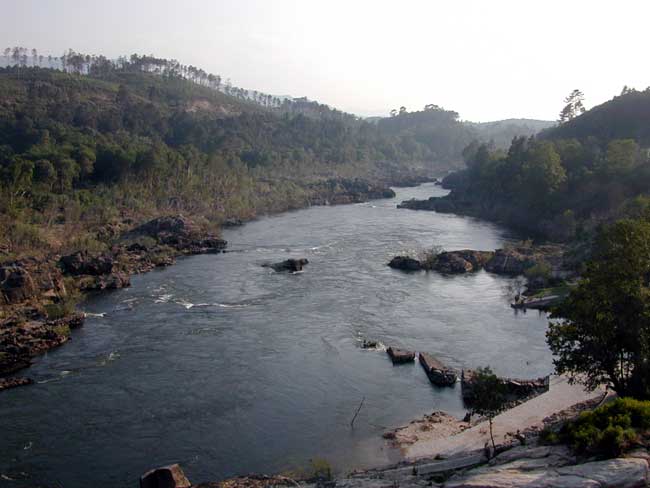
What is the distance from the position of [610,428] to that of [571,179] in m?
63.0

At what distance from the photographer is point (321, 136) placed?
151625 mm

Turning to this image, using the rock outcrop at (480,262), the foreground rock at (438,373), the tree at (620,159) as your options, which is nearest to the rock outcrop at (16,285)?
the foreground rock at (438,373)

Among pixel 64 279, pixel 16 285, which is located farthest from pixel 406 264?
pixel 16 285

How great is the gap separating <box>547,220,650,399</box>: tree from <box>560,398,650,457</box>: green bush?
11.3 ft

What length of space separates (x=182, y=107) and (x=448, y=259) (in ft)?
331

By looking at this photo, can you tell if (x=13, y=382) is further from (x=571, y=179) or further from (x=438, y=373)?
(x=571, y=179)

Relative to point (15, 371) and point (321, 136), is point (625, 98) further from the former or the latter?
point (15, 371)

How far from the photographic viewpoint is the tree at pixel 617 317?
21.0m

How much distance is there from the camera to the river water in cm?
2234

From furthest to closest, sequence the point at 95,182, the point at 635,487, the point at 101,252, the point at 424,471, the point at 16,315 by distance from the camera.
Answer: the point at 95,182 → the point at 101,252 → the point at 16,315 → the point at 424,471 → the point at 635,487

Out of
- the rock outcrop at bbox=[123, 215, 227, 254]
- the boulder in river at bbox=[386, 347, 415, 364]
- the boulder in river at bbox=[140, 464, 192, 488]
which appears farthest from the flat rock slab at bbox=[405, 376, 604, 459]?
the rock outcrop at bbox=[123, 215, 227, 254]

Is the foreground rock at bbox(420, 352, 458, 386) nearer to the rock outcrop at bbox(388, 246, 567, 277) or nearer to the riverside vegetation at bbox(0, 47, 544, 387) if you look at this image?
the riverside vegetation at bbox(0, 47, 544, 387)

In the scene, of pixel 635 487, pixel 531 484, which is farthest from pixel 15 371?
pixel 635 487

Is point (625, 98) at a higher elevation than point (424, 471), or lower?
higher
